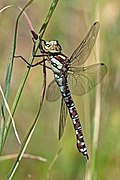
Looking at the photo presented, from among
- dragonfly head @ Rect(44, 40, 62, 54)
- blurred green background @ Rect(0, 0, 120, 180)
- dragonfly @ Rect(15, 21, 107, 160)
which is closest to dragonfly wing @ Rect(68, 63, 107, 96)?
dragonfly @ Rect(15, 21, 107, 160)

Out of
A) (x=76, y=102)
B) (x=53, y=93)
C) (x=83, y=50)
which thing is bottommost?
(x=76, y=102)

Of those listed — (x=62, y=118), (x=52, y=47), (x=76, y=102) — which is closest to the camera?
(x=52, y=47)

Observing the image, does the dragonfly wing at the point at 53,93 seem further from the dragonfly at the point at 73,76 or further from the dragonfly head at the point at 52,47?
the dragonfly head at the point at 52,47

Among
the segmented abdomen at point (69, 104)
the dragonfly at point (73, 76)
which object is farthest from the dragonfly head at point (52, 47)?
the segmented abdomen at point (69, 104)

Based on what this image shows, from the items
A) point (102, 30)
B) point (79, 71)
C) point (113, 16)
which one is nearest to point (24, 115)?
point (102, 30)

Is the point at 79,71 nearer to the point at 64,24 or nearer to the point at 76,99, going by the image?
the point at 76,99

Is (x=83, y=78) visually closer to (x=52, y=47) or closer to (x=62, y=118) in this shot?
(x=62, y=118)

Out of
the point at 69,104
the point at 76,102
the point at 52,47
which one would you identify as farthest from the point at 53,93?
the point at 76,102
